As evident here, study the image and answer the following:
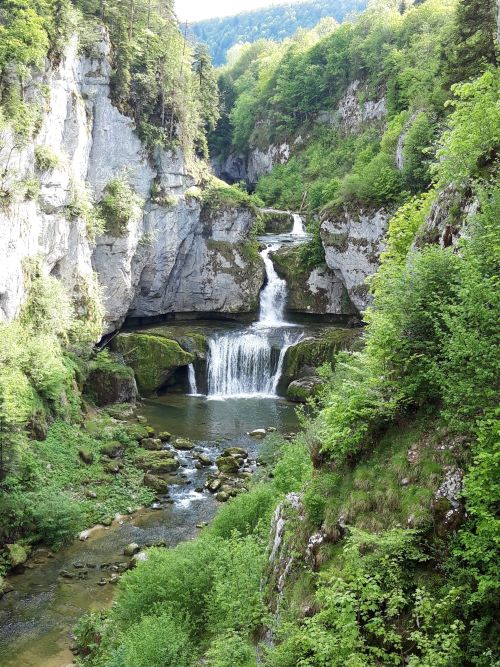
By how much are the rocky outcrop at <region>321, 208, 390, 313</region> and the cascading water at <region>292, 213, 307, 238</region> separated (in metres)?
9.55

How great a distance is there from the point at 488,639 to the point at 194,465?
17.7 m

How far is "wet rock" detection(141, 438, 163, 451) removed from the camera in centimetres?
2353

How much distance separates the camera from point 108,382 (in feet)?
90.4

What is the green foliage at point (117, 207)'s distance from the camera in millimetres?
30688

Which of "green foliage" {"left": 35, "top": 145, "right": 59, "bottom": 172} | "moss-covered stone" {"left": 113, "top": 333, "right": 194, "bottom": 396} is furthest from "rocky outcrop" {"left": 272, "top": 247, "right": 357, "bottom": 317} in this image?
"green foliage" {"left": 35, "top": 145, "right": 59, "bottom": 172}

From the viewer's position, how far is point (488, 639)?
5.36 m

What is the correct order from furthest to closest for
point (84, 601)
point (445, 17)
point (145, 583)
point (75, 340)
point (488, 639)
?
point (445, 17)
point (75, 340)
point (84, 601)
point (145, 583)
point (488, 639)

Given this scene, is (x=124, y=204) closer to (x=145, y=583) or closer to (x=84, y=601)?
(x=84, y=601)

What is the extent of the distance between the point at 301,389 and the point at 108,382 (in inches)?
394

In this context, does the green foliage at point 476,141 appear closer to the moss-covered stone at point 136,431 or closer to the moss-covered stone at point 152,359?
the moss-covered stone at point 136,431

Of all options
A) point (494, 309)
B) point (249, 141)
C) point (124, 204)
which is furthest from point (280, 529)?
point (249, 141)

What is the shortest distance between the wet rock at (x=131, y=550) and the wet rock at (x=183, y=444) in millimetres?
7414

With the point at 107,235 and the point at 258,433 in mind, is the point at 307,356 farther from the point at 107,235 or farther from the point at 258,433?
the point at 107,235

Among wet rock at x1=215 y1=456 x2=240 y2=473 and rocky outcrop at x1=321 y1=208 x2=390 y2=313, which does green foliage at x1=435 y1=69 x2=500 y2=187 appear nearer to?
wet rock at x1=215 y1=456 x2=240 y2=473
